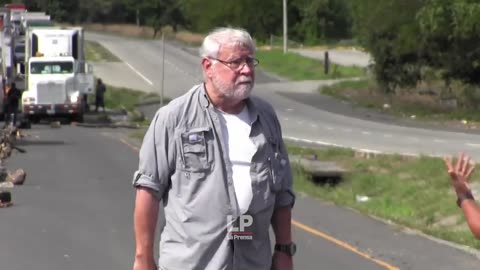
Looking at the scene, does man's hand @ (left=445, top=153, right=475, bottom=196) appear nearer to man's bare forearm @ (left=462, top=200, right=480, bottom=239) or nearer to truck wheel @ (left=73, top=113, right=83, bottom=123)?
man's bare forearm @ (left=462, top=200, right=480, bottom=239)

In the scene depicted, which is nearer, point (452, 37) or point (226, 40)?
point (226, 40)

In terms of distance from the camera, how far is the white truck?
47.5m

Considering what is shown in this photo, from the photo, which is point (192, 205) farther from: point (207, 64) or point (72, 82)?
point (72, 82)

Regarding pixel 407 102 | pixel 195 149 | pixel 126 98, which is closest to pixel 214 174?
pixel 195 149

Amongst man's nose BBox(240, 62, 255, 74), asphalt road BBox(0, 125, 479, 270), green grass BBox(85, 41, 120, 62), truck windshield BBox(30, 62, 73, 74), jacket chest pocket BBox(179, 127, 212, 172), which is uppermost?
man's nose BBox(240, 62, 255, 74)

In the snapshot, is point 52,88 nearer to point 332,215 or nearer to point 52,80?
point 52,80

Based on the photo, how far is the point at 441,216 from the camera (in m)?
19.9

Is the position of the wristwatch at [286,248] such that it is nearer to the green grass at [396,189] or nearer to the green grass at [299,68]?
the green grass at [396,189]

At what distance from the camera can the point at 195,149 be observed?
5.99m

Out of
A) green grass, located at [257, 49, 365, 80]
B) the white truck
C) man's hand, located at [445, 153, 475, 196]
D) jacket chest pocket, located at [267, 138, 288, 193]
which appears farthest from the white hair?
green grass, located at [257, 49, 365, 80]

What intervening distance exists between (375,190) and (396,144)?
10.8m

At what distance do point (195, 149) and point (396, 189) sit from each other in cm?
1725

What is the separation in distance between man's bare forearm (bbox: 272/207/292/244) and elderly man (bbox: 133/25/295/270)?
0.36ft

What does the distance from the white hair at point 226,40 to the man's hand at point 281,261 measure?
1024mm
